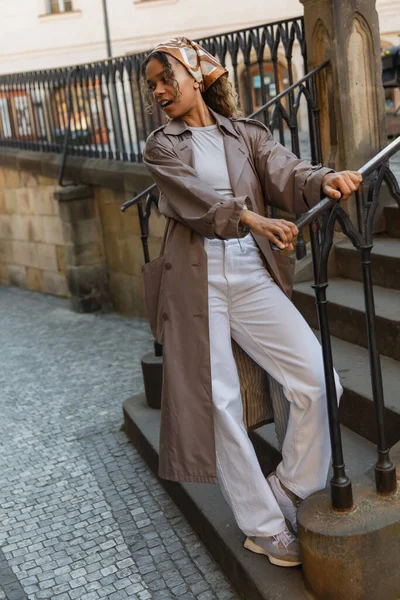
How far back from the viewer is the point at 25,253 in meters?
11.4

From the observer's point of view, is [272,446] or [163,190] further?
[272,446]

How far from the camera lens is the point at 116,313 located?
9695 mm

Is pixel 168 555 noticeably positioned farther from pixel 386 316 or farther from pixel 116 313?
pixel 116 313

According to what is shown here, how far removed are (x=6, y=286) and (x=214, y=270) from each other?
9588 mm

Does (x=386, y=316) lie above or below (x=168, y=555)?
above

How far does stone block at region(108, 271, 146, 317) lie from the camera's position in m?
9.08

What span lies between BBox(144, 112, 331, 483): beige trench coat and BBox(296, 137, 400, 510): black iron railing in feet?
0.54

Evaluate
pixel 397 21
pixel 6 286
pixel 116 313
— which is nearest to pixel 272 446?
pixel 116 313

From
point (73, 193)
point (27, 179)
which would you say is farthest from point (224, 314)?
point (27, 179)

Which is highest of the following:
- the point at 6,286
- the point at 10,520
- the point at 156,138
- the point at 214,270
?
the point at 156,138

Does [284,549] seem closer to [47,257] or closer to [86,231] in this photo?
[86,231]

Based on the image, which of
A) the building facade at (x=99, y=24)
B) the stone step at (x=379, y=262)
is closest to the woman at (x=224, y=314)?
the stone step at (x=379, y=262)

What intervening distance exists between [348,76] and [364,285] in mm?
2686

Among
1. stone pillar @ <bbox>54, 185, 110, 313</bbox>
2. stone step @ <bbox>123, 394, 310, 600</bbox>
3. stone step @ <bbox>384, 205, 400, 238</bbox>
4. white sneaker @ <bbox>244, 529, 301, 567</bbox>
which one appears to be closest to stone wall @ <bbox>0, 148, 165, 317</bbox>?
stone pillar @ <bbox>54, 185, 110, 313</bbox>
